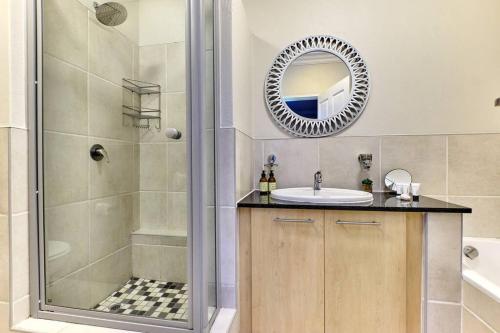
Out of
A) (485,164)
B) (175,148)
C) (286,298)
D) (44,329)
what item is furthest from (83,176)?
(485,164)

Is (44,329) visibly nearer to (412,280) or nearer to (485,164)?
(412,280)

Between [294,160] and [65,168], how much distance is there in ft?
4.35

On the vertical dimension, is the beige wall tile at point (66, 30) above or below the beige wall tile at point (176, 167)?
above

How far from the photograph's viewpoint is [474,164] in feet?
5.18

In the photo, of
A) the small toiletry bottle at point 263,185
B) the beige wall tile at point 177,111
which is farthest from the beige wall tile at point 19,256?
the small toiletry bottle at point 263,185

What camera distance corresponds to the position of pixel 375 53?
1.69 meters

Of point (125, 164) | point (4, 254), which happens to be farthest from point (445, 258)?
point (4, 254)

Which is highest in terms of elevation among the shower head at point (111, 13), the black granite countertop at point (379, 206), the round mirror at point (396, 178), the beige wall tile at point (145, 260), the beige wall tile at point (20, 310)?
the shower head at point (111, 13)

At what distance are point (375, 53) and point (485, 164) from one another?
0.96m

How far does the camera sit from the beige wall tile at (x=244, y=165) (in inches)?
51.3

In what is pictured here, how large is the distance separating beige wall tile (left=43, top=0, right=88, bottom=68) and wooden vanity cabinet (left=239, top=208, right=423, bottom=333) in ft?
3.80

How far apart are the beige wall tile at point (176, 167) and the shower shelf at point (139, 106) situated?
22 cm

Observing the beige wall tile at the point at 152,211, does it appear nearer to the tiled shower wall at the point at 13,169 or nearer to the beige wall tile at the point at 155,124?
the beige wall tile at the point at 155,124

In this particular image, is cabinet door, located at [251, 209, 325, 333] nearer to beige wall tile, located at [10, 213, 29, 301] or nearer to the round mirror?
the round mirror
